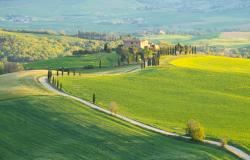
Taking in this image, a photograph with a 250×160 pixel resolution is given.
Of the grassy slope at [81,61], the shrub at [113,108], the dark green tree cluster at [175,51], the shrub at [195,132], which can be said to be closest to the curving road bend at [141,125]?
the shrub at [113,108]

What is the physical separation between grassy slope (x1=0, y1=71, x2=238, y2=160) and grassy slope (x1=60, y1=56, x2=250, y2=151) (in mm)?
5953

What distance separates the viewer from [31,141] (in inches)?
2571

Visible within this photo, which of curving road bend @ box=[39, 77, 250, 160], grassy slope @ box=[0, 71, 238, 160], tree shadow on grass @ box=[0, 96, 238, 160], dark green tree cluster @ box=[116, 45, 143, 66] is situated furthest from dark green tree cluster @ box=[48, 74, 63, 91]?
dark green tree cluster @ box=[116, 45, 143, 66]

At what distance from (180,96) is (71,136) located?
109ft

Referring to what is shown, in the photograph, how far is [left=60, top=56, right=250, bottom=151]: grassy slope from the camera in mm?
77688

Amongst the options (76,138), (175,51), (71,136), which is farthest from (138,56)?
(76,138)

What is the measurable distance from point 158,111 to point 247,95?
22.8m

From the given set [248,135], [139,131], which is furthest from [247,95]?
[139,131]

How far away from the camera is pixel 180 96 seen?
96.9 meters

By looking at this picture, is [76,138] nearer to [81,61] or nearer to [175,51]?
[81,61]

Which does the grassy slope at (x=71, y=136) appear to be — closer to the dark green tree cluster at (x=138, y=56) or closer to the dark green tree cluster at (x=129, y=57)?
the dark green tree cluster at (x=138, y=56)

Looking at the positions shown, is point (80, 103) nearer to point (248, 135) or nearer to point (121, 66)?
point (248, 135)

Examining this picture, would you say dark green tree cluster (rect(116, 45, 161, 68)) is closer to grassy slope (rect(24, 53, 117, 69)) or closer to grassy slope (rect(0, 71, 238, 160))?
grassy slope (rect(24, 53, 117, 69))

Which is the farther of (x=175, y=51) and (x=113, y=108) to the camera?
(x=175, y=51)
